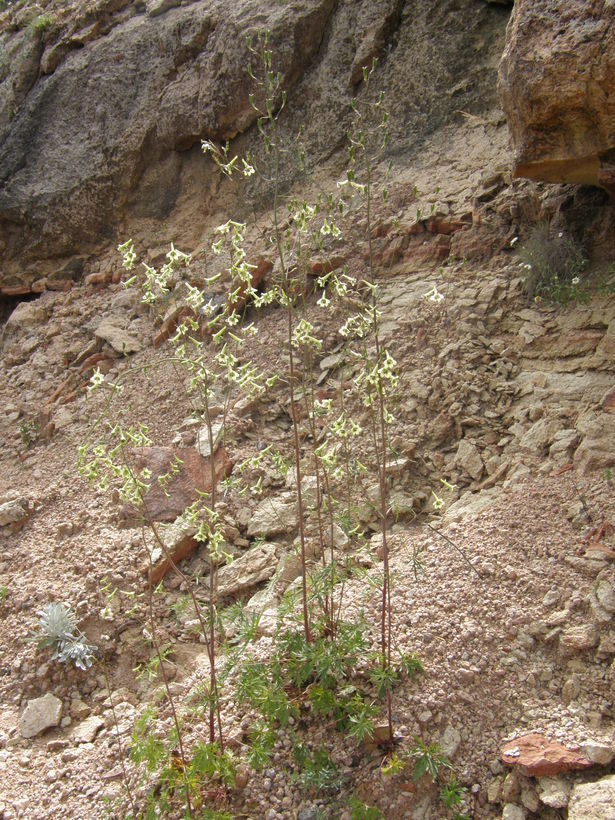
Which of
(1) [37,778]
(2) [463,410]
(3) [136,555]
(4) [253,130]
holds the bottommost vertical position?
(1) [37,778]

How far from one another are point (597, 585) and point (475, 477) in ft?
3.93

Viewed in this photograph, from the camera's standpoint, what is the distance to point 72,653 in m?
3.86

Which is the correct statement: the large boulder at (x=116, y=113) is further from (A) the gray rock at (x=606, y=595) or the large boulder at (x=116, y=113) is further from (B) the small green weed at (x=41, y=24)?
(A) the gray rock at (x=606, y=595)

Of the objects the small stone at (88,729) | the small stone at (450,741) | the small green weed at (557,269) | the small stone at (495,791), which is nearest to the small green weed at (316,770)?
the small stone at (450,741)

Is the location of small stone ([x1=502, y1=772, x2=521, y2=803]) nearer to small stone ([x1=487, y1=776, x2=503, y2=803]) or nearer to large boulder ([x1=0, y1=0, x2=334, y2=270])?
small stone ([x1=487, y1=776, x2=503, y2=803])

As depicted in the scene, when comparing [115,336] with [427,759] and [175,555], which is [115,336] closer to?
[175,555]

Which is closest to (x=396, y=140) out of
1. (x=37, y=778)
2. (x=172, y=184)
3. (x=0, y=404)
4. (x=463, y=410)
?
(x=172, y=184)

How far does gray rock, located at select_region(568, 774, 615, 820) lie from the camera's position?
7.70ft

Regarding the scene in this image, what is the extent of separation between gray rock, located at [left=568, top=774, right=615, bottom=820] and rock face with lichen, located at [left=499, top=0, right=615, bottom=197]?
371cm

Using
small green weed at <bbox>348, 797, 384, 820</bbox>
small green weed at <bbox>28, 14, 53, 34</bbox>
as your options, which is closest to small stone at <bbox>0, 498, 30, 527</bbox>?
small green weed at <bbox>348, 797, 384, 820</bbox>

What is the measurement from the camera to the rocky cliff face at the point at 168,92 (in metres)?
7.15

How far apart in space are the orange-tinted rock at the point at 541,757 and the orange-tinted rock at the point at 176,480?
2.60 meters

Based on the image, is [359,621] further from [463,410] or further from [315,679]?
[463,410]

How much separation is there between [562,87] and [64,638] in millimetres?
4596
